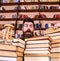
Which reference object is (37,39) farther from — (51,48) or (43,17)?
(43,17)

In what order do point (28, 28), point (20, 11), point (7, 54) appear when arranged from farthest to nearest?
1. point (20, 11)
2. point (28, 28)
3. point (7, 54)

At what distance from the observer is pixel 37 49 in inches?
22.0

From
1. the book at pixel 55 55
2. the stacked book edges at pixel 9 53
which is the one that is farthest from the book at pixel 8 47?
the book at pixel 55 55

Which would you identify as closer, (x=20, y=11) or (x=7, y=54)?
(x=7, y=54)

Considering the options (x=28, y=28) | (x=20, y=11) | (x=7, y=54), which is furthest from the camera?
(x=20, y=11)

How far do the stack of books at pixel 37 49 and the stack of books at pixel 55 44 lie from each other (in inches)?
0.6

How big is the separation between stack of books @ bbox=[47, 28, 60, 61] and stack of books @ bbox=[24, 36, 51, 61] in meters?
0.02

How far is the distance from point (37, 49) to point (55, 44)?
0.22 ft

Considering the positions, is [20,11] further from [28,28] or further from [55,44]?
[55,44]

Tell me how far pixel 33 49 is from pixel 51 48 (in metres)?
0.06

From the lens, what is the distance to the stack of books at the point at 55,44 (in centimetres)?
54

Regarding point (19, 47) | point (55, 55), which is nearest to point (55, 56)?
point (55, 55)

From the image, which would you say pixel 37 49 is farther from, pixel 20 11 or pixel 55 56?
pixel 20 11

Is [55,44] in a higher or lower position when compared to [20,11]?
lower
